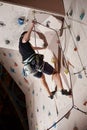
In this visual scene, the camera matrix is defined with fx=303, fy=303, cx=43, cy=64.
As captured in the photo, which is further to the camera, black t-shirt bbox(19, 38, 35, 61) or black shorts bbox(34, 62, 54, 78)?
black shorts bbox(34, 62, 54, 78)

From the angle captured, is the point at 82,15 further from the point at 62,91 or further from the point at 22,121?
the point at 22,121

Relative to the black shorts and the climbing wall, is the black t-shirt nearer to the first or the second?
the climbing wall

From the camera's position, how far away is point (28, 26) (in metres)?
1.96

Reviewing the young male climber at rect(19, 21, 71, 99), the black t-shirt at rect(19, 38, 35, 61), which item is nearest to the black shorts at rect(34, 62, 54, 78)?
the young male climber at rect(19, 21, 71, 99)

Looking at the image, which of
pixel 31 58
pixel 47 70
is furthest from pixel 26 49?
pixel 47 70

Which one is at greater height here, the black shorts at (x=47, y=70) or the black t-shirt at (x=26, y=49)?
the black t-shirt at (x=26, y=49)

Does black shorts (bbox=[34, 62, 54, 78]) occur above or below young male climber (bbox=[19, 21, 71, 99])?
below

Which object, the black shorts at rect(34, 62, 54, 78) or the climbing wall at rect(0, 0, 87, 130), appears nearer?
the climbing wall at rect(0, 0, 87, 130)

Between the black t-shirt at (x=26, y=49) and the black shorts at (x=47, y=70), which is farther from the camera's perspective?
the black shorts at (x=47, y=70)

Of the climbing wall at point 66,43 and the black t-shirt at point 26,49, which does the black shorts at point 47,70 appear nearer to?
the climbing wall at point 66,43

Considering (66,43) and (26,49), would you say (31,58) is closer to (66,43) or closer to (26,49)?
(26,49)

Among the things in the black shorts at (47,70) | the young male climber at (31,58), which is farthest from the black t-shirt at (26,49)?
the black shorts at (47,70)

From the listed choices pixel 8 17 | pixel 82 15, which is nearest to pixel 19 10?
pixel 8 17

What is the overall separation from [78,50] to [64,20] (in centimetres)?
22
